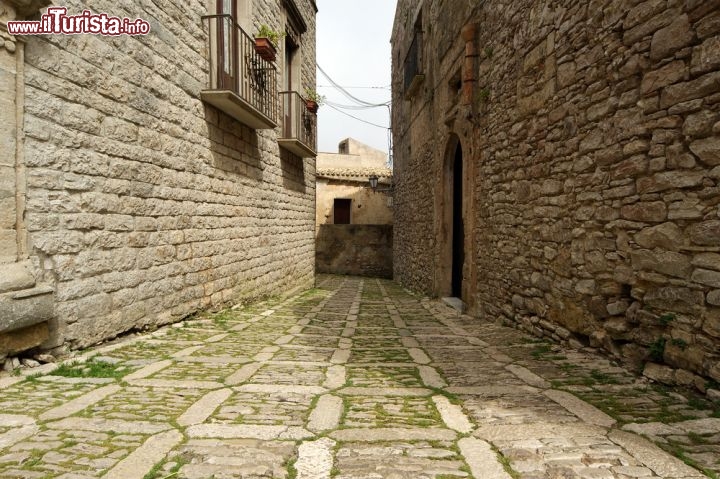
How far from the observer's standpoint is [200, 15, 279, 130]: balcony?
5152mm

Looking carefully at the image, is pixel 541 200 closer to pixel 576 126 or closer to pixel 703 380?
pixel 576 126

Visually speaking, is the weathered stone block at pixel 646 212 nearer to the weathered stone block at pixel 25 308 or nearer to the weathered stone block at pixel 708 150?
the weathered stone block at pixel 708 150

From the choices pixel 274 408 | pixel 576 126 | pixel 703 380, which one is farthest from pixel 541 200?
pixel 274 408

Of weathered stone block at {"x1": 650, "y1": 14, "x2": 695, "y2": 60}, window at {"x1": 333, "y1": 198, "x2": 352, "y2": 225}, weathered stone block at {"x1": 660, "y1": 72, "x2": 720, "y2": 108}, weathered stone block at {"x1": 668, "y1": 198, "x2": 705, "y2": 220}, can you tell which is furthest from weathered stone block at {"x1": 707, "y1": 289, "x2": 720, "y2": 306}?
window at {"x1": 333, "y1": 198, "x2": 352, "y2": 225}

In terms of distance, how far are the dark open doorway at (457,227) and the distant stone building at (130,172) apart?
3.26m

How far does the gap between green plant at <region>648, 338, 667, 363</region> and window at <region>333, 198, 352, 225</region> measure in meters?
16.9

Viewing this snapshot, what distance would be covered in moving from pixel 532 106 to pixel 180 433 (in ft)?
13.8

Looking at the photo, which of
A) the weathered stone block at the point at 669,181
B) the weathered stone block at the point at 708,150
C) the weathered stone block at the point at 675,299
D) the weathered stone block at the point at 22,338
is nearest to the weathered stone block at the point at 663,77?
the weathered stone block at the point at 708,150

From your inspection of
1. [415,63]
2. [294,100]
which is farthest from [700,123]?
[415,63]

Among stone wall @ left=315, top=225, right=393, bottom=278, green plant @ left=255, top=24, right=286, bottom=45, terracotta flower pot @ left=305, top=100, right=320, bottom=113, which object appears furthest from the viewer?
stone wall @ left=315, top=225, right=393, bottom=278

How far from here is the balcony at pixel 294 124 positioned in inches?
310

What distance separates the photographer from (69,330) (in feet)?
10.5

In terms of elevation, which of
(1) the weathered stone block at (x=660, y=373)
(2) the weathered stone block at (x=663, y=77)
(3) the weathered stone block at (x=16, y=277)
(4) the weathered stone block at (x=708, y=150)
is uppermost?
(2) the weathered stone block at (x=663, y=77)

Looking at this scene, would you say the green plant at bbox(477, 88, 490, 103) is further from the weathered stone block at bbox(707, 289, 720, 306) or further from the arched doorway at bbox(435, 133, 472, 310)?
the weathered stone block at bbox(707, 289, 720, 306)
